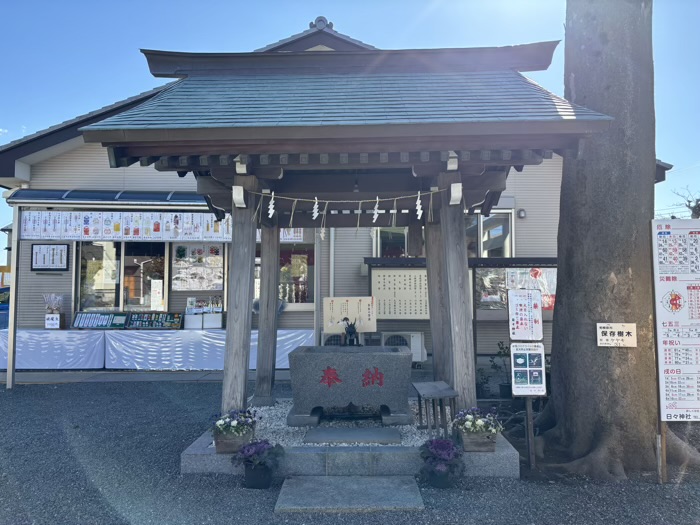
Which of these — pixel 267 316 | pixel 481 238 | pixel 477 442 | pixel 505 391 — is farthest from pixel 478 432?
pixel 481 238

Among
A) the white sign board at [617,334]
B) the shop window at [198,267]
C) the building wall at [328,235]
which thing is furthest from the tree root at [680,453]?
the shop window at [198,267]

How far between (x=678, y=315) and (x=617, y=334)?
1.74 feet

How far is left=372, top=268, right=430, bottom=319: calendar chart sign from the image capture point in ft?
29.1

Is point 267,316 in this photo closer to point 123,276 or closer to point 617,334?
point 617,334

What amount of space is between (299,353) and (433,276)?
2.19m

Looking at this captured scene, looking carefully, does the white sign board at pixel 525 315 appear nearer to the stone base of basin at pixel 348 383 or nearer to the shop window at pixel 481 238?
the stone base of basin at pixel 348 383

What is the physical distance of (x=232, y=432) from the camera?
161 inches

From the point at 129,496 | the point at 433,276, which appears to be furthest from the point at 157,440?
the point at 433,276

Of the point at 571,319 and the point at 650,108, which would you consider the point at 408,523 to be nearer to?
the point at 571,319

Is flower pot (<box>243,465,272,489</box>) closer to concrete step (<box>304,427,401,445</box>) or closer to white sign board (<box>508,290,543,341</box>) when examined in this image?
concrete step (<box>304,427,401,445</box>)

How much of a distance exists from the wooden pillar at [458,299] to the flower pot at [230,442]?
2.13 meters

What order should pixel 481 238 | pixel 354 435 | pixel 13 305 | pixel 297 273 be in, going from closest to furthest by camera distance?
1. pixel 354 435
2. pixel 13 305
3. pixel 297 273
4. pixel 481 238

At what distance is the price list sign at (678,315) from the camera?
4.01 m

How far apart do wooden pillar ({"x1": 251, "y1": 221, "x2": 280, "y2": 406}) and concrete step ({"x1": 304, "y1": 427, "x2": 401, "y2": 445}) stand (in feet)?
4.55
